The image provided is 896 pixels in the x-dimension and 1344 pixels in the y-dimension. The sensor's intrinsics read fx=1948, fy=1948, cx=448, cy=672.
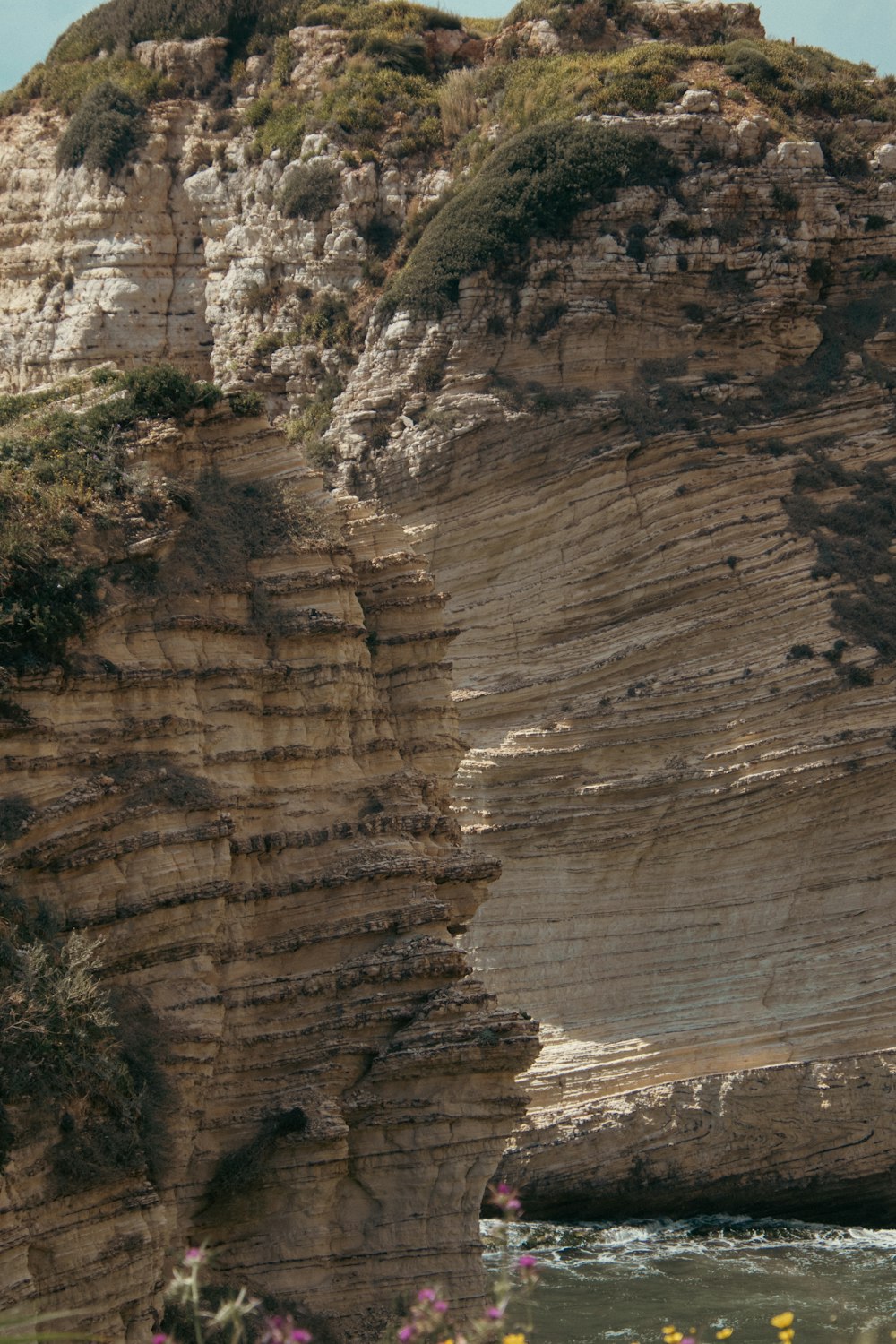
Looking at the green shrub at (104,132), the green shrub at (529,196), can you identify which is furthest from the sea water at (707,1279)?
the green shrub at (104,132)

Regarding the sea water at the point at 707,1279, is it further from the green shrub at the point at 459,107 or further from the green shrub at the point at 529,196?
the green shrub at the point at 459,107

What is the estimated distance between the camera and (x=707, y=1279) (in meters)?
22.6

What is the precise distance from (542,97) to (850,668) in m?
12.9

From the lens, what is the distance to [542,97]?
3472 centimetres

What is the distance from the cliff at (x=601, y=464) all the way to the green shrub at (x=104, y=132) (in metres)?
0.20

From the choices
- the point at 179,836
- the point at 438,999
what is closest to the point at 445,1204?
the point at 438,999

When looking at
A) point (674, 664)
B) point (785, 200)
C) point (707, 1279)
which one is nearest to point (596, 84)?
Answer: point (785, 200)

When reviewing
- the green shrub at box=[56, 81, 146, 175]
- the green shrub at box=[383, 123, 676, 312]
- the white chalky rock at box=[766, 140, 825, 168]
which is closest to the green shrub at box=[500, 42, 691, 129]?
the green shrub at box=[383, 123, 676, 312]

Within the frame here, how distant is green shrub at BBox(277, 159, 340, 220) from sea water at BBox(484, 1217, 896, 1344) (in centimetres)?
1939

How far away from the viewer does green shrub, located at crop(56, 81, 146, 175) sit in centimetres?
3834

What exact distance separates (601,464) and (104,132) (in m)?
14.3

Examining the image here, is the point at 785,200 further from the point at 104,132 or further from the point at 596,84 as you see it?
the point at 104,132

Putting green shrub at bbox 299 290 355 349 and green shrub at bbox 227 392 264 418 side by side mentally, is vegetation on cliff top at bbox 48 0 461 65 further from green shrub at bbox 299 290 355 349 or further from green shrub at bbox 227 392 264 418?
green shrub at bbox 227 392 264 418

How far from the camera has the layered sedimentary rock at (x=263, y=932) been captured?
15.0 metres
